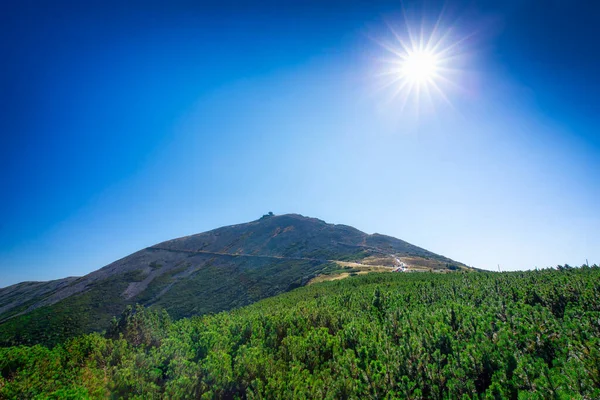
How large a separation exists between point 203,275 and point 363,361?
81.9m

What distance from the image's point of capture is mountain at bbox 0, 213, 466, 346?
185 feet

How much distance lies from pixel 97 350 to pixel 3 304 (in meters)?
119

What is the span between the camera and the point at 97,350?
390 inches

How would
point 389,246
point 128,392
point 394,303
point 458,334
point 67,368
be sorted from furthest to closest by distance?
point 389,246
point 394,303
point 67,368
point 458,334
point 128,392

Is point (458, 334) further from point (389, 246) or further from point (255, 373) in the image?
point (389, 246)

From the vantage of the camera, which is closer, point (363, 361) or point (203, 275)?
point (363, 361)

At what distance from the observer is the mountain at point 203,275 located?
56.5 meters

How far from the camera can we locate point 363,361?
713cm

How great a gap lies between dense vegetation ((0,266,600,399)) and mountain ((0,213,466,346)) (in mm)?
42523

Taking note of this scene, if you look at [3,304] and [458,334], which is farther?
[3,304]

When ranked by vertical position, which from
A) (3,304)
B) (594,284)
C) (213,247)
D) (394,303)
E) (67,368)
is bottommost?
(3,304)

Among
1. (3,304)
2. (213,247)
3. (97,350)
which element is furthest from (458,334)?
(3,304)

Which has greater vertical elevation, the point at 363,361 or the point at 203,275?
the point at 363,361

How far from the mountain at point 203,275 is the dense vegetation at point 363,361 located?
4252cm
